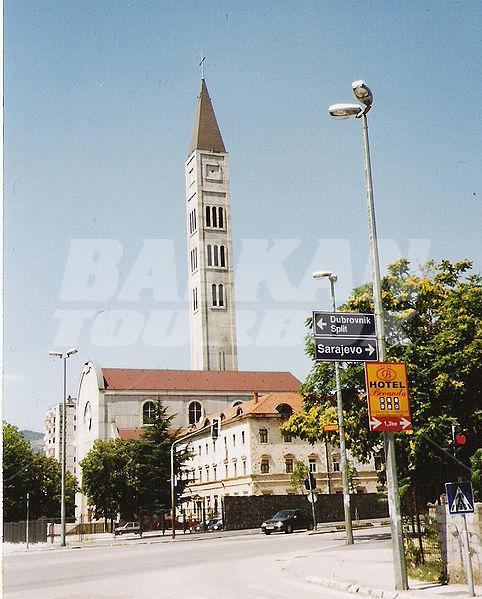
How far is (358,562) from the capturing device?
18938 mm

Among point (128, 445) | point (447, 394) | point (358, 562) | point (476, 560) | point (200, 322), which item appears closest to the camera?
point (476, 560)

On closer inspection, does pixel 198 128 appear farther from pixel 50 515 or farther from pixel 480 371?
pixel 480 371

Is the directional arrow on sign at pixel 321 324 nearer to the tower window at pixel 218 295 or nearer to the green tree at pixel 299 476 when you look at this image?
the green tree at pixel 299 476

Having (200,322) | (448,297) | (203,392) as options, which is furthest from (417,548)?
(200,322)

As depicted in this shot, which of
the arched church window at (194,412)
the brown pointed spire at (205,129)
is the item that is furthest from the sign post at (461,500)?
the brown pointed spire at (205,129)

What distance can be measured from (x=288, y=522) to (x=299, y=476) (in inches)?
753

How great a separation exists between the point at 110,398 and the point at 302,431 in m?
61.0

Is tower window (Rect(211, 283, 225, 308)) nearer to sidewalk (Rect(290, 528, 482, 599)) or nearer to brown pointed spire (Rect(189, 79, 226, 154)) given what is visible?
brown pointed spire (Rect(189, 79, 226, 154))

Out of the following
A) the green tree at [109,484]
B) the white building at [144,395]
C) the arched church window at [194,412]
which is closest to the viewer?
the green tree at [109,484]

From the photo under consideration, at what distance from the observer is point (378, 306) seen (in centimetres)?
1429

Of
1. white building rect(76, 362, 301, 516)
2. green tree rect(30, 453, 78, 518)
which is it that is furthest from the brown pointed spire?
green tree rect(30, 453, 78, 518)

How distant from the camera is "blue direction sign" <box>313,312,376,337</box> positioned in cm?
1361

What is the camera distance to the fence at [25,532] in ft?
190

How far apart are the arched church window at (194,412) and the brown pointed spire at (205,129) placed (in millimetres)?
42339
